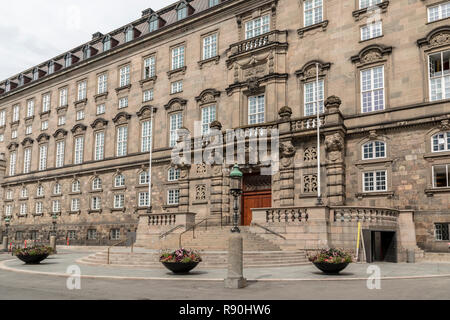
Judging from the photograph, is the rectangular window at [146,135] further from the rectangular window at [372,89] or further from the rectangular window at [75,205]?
the rectangular window at [372,89]

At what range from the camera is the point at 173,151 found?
3638 cm

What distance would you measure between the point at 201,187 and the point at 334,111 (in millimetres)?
11352

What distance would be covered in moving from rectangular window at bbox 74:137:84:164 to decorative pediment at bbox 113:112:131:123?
570 centimetres

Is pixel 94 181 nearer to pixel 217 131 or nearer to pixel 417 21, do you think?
pixel 217 131

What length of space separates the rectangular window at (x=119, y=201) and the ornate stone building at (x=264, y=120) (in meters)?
0.14

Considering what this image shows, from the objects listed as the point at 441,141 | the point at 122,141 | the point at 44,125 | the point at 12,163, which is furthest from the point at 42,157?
the point at 441,141

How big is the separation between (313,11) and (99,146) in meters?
24.3

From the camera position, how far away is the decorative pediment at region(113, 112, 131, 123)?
139ft

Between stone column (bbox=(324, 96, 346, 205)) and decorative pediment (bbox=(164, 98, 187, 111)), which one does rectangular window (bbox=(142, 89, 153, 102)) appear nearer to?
decorative pediment (bbox=(164, 98, 187, 111))

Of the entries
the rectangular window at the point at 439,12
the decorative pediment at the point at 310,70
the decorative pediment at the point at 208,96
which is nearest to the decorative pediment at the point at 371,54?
the decorative pediment at the point at 310,70

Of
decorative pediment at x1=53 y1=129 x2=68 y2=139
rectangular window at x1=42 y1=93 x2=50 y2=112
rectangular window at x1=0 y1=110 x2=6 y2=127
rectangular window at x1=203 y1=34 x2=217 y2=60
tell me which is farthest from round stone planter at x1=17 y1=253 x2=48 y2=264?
rectangular window at x1=0 y1=110 x2=6 y2=127

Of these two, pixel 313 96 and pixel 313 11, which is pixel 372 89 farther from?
pixel 313 11
